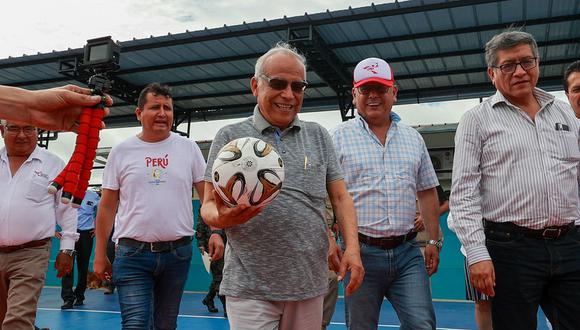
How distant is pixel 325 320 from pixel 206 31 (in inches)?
308

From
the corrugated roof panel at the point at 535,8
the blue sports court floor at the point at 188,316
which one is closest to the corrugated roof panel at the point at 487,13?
the corrugated roof panel at the point at 535,8

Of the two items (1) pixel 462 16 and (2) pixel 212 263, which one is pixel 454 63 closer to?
(1) pixel 462 16

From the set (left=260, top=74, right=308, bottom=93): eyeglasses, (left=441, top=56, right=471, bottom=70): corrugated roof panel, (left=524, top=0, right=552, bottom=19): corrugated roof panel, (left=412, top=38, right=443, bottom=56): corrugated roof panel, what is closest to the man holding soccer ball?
(left=260, top=74, right=308, bottom=93): eyeglasses

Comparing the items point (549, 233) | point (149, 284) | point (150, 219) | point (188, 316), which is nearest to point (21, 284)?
point (149, 284)

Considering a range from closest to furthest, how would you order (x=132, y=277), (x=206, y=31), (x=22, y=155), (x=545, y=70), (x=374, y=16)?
(x=132, y=277), (x=22, y=155), (x=374, y=16), (x=206, y=31), (x=545, y=70)

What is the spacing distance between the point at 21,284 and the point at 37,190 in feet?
2.37

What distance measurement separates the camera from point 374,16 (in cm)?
929

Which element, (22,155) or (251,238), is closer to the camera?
(251,238)

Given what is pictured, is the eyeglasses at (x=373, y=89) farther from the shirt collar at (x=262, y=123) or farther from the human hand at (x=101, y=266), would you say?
the human hand at (x=101, y=266)

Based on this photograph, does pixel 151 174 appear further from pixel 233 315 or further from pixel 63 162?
pixel 233 315

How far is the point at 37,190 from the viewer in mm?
3770

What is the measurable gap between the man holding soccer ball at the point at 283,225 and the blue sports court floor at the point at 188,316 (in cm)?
444

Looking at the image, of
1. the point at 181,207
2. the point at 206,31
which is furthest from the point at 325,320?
the point at 206,31

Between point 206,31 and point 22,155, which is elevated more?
point 206,31
